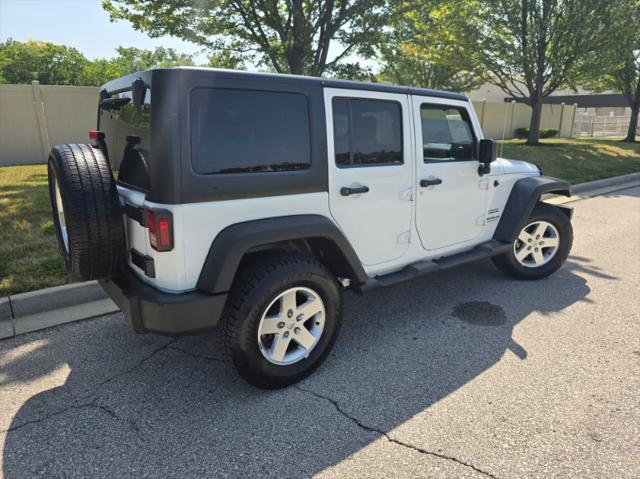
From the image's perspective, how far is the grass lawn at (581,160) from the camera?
11789 millimetres

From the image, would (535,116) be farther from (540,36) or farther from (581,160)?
(581,160)

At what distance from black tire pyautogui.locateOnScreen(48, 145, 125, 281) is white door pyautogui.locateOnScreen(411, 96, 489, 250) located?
220cm

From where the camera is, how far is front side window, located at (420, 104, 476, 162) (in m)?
3.66

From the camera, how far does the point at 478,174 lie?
4055 millimetres

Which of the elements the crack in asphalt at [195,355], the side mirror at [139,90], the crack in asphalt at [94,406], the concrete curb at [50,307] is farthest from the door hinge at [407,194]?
the concrete curb at [50,307]

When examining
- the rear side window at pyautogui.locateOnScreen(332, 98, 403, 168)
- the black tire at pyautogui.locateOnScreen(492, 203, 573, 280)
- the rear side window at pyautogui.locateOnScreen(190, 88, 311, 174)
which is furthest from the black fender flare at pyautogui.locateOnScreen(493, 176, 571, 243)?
the rear side window at pyautogui.locateOnScreen(190, 88, 311, 174)

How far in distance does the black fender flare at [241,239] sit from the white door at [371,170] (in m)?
0.31

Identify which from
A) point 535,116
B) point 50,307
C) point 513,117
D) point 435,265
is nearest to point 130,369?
point 50,307

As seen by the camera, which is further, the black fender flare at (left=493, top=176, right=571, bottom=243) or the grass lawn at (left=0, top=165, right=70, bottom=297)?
the black fender flare at (left=493, top=176, right=571, bottom=243)

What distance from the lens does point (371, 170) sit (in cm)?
325

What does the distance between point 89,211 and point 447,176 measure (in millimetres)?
2683

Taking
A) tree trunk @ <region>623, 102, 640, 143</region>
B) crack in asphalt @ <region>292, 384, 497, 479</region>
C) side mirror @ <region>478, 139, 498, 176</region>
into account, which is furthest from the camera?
tree trunk @ <region>623, 102, 640, 143</region>

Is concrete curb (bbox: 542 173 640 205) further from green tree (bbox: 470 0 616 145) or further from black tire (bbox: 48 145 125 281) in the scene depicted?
black tire (bbox: 48 145 125 281)

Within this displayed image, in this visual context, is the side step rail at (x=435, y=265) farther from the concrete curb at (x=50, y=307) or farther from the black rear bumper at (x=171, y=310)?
the concrete curb at (x=50, y=307)
